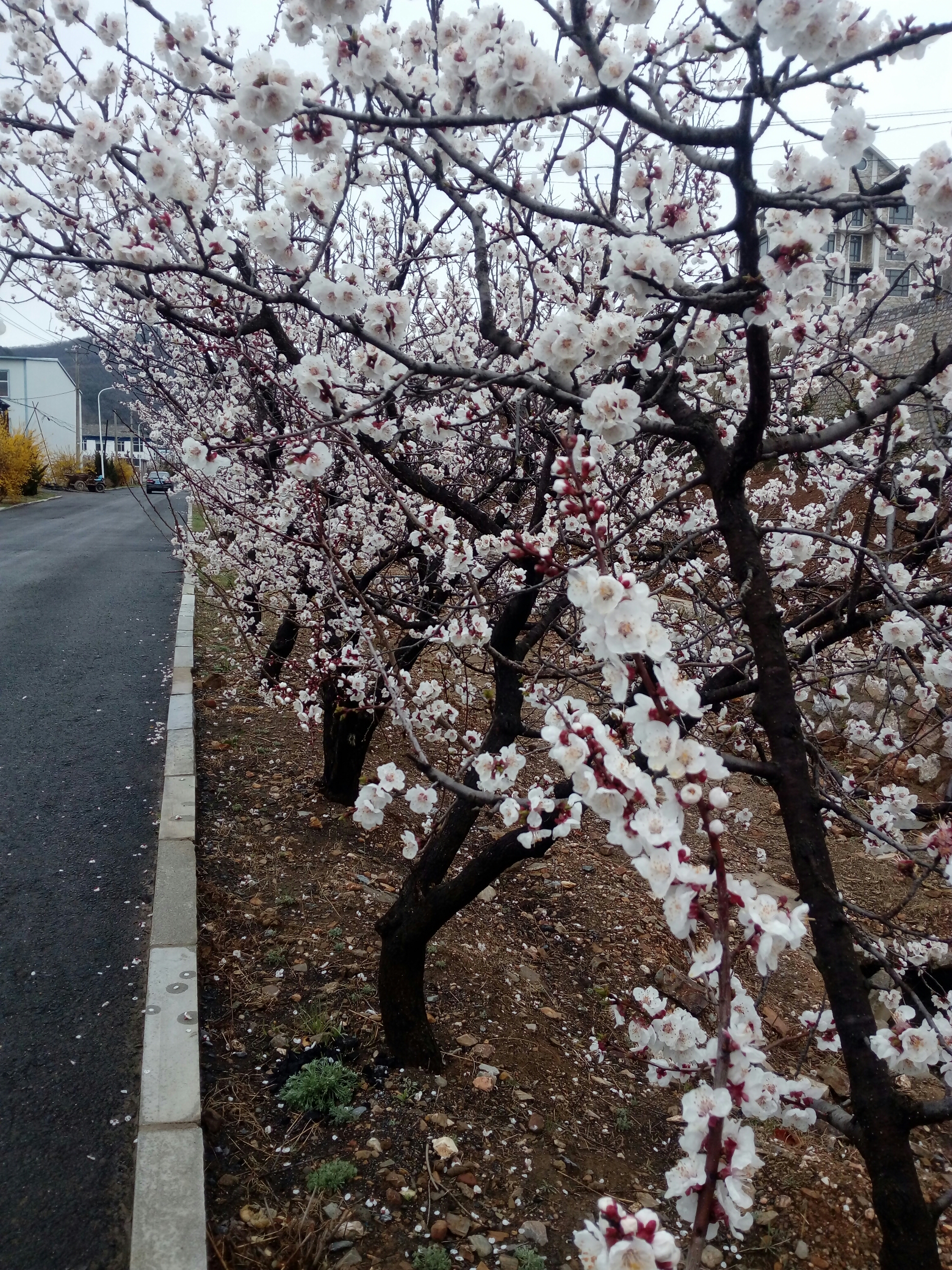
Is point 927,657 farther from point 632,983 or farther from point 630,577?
point 632,983

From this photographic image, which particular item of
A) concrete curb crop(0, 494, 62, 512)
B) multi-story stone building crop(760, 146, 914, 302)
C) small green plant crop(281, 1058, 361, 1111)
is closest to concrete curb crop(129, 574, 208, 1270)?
small green plant crop(281, 1058, 361, 1111)

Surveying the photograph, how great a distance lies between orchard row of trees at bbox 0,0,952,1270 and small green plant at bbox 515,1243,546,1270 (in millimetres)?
582

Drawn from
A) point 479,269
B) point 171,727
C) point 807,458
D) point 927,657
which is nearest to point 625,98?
point 479,269

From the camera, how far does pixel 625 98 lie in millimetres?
1583

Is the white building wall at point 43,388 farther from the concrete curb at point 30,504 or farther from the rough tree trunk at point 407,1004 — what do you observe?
the rough tree trunk at point 407,1004

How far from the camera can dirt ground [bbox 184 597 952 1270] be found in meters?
2.21

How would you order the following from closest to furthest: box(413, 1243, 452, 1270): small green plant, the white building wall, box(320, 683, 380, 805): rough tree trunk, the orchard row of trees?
the orchard row of trees < box(413, 1243, 452, 1270): small green plant < box(320, 683, 380, 805): rough tree trunk < the white building wall

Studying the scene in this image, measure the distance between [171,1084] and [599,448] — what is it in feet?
7.89

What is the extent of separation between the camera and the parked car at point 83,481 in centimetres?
3453

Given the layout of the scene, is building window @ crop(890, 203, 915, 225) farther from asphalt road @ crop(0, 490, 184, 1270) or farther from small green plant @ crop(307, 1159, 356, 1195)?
asphalt road @ crop(0, 490, 184, 1270)

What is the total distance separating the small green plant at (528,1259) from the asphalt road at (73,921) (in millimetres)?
1049

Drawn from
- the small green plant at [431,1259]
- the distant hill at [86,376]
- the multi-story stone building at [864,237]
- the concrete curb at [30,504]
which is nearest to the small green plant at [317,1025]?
the small green plant at [431,1259]

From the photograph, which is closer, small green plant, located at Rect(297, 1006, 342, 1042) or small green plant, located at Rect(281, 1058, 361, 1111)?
small green plant, located at Rect(281, 1058, 361, 1111)

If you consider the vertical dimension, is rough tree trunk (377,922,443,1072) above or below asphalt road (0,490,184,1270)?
above
